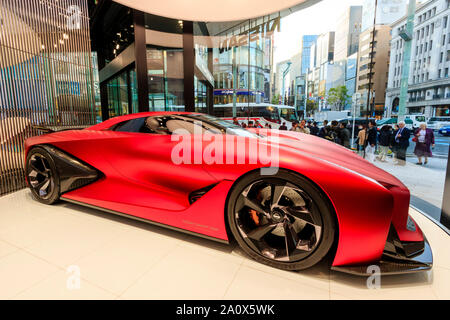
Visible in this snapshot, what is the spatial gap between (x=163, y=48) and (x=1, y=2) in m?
4.94

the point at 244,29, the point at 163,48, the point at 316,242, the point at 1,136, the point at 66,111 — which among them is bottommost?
the point at 316,242

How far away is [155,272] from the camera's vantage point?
1.42 meters

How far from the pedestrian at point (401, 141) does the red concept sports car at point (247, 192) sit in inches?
241

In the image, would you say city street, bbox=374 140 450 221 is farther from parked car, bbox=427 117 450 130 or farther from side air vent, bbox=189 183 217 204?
side air vent, bbox=189 183 217 204

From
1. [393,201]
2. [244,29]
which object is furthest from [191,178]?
[244,29]

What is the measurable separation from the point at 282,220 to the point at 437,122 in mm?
6537

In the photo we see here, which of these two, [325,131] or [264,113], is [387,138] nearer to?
[325,131]

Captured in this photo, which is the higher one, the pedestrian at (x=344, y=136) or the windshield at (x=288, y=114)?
the windshield at (x=288, y=114)

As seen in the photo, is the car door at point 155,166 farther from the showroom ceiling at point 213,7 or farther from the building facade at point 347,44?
the building facade at point 347,44

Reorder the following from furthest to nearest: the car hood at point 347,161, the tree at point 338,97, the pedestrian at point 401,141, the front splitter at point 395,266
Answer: the tree at point 338,97, the pedestrian at point 401,141, the car hood at point 347,161, the front splitter at point 395,266

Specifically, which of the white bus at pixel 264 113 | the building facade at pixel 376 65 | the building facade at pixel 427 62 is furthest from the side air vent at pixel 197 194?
the white bus at pixel 264 113

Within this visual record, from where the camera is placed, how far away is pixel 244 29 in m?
7.64

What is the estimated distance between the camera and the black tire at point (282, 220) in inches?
49.4

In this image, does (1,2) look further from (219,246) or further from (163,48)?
(163,48)
